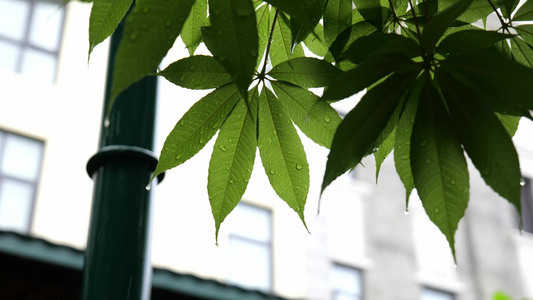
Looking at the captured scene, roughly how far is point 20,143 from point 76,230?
1.31 m

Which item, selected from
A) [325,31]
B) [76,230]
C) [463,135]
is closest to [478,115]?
[463,135]

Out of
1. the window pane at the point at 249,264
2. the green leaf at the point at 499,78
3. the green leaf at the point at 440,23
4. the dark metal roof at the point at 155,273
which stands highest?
the window pane at the point at 249,264

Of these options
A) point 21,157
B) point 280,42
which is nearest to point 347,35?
point 280,42

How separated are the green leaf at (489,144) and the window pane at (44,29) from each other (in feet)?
34.1

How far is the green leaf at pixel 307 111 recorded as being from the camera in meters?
1.13

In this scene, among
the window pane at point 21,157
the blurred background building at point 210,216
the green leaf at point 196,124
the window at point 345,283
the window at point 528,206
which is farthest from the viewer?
the window at point 528,206

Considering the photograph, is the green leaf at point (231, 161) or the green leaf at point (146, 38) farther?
the green leaf at point (231, 161)

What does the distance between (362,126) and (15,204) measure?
9140 millimetres

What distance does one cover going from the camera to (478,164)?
95 centimetres

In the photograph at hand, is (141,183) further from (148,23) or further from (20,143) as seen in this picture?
(20,143)

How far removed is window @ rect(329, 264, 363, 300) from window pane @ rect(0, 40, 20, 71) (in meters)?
5.44

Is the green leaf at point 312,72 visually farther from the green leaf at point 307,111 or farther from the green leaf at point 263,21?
the green leaf at point 263,21

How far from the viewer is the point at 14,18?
10695mm

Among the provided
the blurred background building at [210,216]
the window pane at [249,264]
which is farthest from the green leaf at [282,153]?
the window pane at [249,264]
